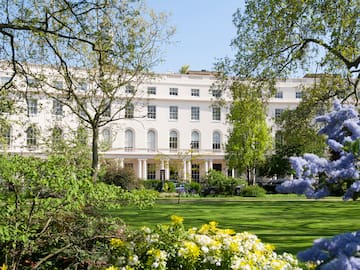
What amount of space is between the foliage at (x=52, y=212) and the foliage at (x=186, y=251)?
1.24ft

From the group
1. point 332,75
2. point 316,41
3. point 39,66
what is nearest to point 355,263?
point 316,41

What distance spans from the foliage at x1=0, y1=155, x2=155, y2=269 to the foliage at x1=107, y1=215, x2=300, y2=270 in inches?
14.9

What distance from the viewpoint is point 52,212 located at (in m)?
5.16

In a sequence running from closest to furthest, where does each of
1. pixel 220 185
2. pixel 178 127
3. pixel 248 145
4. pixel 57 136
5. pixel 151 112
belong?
pixel 57 136 → pixel 220 185 → pixel 248 145 → pixel 151 112 → pixel 178 127

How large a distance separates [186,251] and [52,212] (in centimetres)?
153

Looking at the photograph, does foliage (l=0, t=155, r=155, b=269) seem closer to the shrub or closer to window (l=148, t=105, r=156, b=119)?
the shrub

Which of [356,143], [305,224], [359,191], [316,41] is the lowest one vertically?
[305,224]

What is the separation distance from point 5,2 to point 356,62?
974cm

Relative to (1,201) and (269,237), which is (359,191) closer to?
(1,201)

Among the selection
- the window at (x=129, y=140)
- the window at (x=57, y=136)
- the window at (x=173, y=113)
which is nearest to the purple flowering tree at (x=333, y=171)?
the window at (x=57, y=136)

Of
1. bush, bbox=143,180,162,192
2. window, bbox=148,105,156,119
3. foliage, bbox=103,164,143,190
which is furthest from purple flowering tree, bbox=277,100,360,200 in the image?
window, bbox=148,105,156,119

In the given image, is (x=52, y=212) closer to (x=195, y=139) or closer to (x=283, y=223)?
(x=283, y=223)

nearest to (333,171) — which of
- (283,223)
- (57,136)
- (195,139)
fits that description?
(283,223)

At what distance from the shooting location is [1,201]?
16.3 feet
